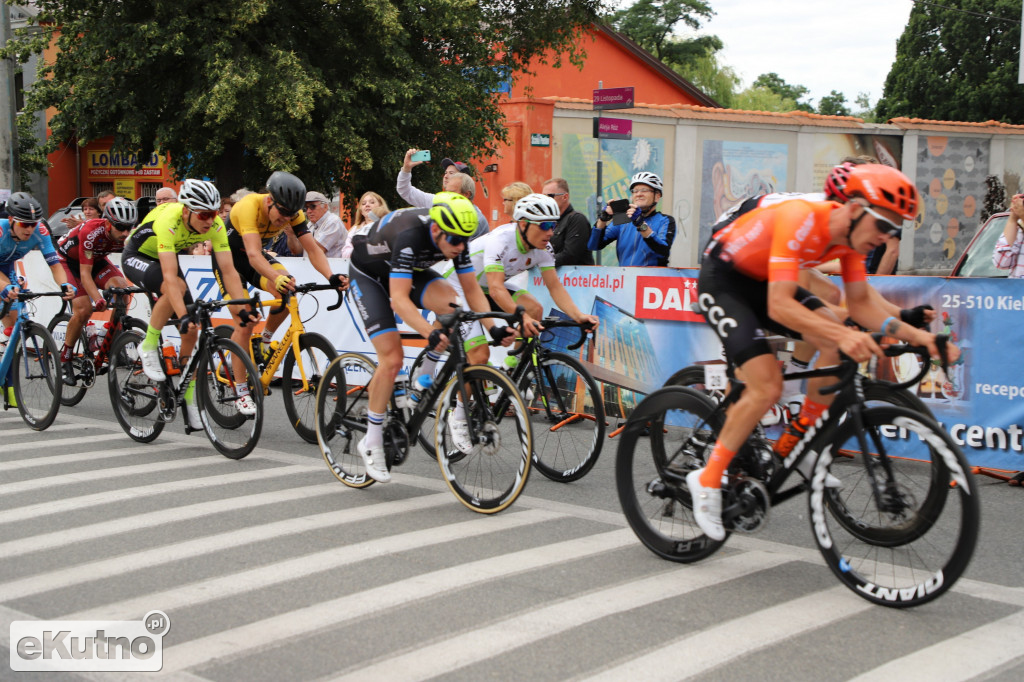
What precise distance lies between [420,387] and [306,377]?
166 cm

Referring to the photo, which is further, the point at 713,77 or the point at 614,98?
the point at 713,77

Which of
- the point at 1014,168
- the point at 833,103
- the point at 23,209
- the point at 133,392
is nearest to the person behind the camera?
the point at 133,392

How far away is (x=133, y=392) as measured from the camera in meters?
9.12

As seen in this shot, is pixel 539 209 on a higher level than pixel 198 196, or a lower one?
lower

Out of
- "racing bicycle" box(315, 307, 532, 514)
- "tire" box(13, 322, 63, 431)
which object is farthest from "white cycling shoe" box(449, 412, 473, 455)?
"tire" box(13, 322, 63, 431)

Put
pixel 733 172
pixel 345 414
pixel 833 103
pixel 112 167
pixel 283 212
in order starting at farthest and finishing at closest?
pixel 833 103 < pixel 112 167 < pixel 733 172 < pixel 283 212 < pixel 345 414

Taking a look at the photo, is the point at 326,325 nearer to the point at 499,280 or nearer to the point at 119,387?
the point at 119,387

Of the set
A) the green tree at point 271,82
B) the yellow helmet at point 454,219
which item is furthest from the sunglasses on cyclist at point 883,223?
the green tree at point 271,82

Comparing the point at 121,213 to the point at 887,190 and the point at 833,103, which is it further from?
the point at 833,103

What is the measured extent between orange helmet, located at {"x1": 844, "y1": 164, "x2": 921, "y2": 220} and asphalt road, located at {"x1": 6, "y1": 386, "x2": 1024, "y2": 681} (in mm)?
1772

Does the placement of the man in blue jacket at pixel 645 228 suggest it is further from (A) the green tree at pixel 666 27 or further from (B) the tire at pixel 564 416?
(A) the green tree at pixel 666 27

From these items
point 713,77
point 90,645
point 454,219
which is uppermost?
point 713,77

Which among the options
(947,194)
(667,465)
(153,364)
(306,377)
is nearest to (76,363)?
(153,364)

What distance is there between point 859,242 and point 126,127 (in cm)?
1917
